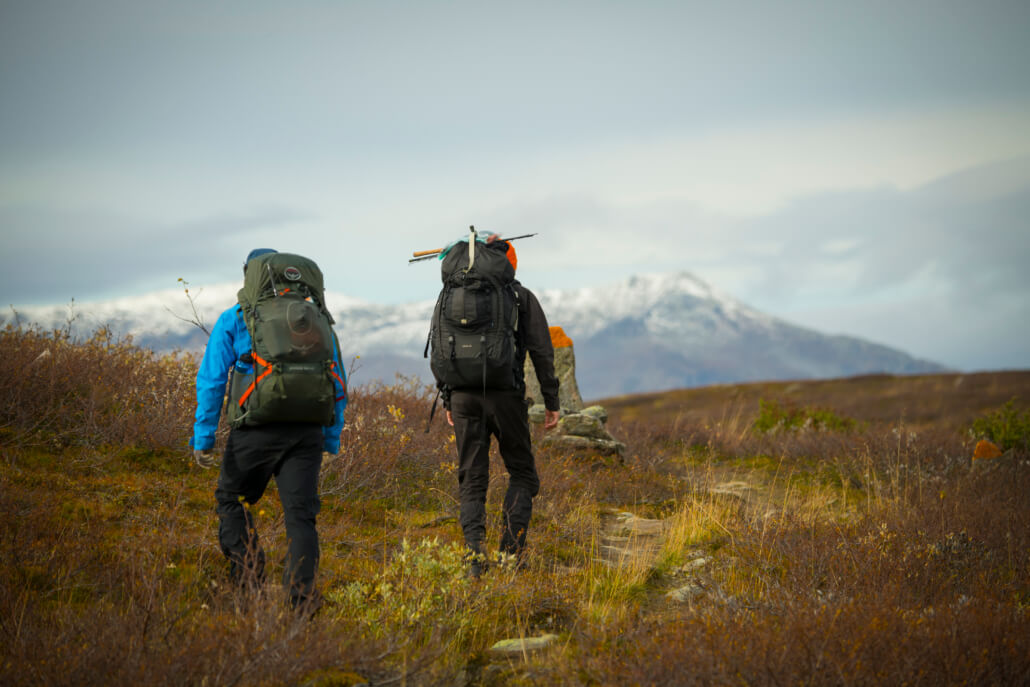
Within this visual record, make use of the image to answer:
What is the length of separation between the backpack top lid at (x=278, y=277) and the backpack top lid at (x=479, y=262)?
1081 millimetres

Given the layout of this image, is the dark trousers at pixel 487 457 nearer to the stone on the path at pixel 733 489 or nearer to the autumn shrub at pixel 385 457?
the autumn shrub at pixel 385 457

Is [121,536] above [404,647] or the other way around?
above

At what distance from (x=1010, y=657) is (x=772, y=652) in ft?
3.87

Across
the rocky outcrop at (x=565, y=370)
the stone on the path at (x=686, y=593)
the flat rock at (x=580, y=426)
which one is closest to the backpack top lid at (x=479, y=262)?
the stone on the path at (x=686, y=593)

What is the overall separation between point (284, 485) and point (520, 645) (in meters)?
1.67

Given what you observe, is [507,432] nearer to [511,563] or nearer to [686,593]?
[511,563]

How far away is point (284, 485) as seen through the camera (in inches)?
151

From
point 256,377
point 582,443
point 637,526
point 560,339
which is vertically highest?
point 560,339

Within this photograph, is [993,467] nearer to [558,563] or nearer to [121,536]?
[558,563]

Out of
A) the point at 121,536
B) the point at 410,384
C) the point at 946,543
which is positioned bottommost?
the point at 946,543

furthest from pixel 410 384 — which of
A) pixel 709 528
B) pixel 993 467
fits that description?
pixel 993 467

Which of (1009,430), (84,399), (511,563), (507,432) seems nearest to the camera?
(511,563)

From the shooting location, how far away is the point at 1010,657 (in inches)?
127

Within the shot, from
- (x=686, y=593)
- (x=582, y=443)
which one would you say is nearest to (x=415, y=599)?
(x=686, y=593)
